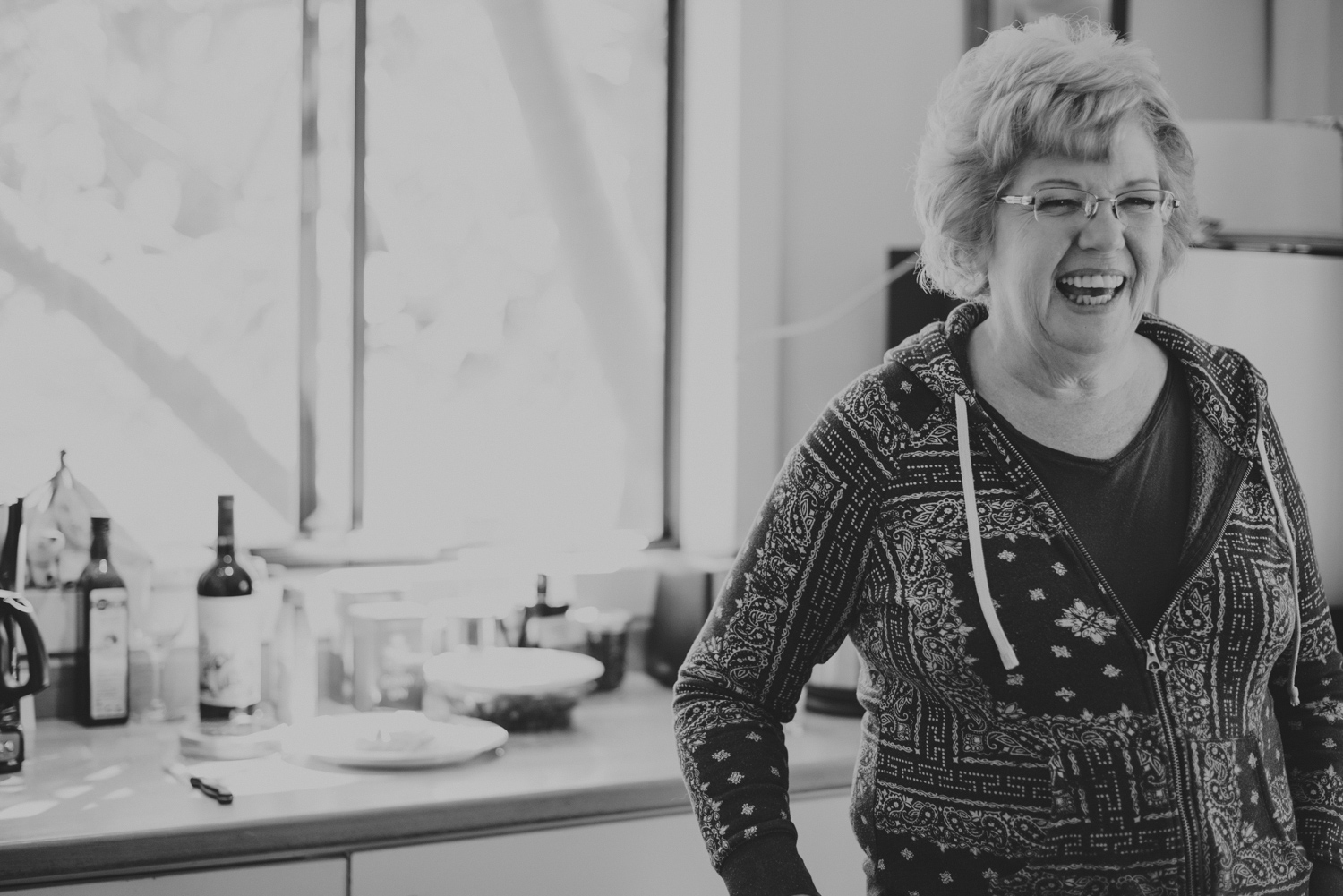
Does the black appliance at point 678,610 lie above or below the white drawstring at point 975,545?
below

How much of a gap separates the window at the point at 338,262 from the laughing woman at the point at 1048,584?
1.29 metres

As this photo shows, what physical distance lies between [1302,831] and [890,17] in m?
1.71

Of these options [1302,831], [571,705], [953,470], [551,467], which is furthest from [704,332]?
[1302,831]

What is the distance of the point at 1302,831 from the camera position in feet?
3.98

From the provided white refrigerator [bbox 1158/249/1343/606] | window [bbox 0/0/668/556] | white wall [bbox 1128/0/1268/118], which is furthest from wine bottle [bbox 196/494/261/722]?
white wall [bbox 1128/0/1268/118]

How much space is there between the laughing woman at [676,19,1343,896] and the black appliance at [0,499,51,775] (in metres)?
0.84

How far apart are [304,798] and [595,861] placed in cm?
37

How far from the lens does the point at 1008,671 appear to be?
1120 mm

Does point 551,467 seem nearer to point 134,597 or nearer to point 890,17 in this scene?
point 134,597

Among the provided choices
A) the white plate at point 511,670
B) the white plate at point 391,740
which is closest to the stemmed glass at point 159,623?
the white plate at point 391,740

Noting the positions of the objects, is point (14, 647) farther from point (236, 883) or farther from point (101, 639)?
point (236, 883)

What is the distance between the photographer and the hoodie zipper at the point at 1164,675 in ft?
3.59

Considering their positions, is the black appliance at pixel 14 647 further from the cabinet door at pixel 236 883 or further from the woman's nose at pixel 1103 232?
the woman's nose at pixel 1103 232

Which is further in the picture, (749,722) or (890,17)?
(890,17)
